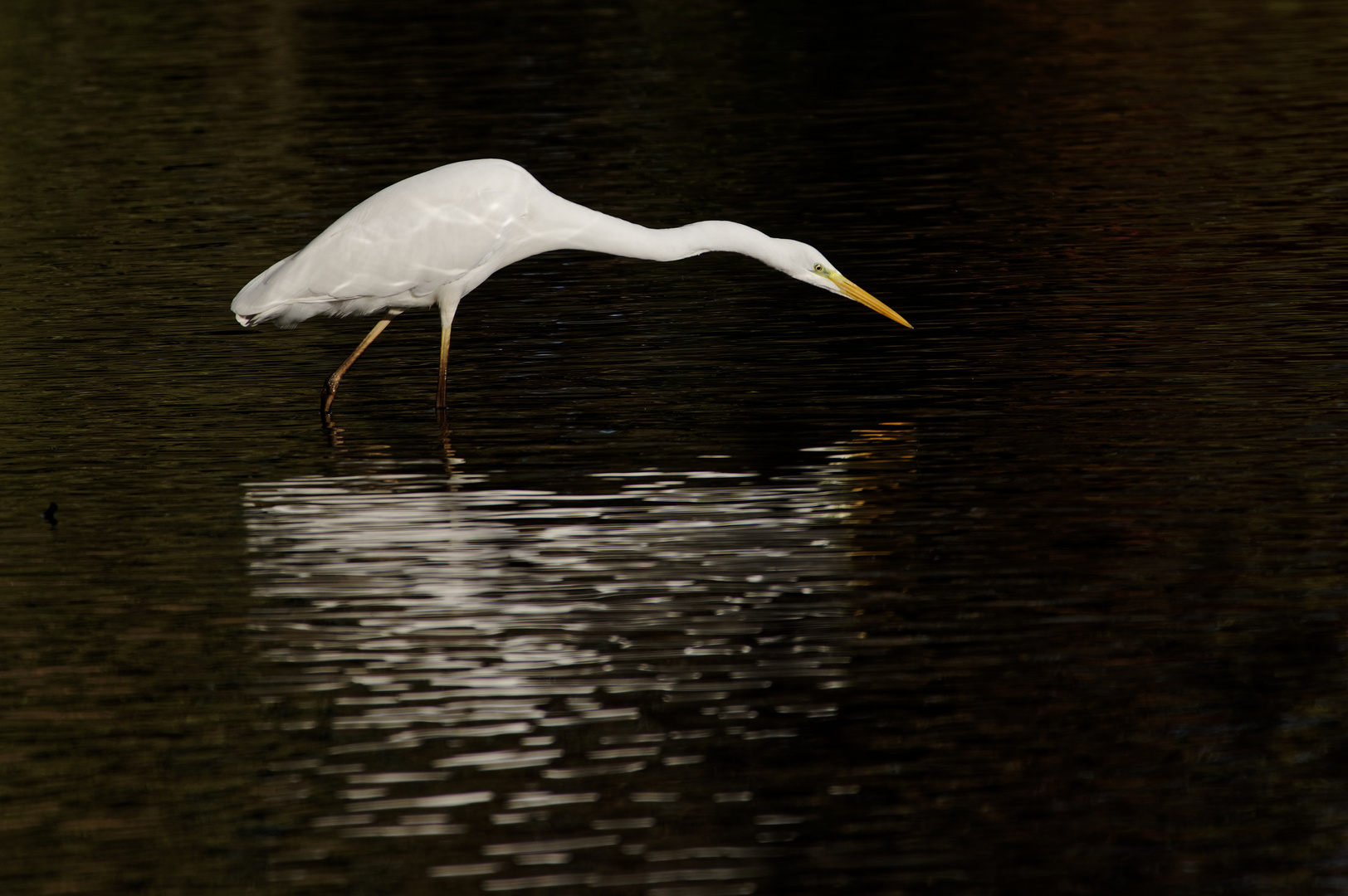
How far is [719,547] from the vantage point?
442 inches

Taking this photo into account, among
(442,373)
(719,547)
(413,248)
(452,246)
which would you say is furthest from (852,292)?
(719,547)

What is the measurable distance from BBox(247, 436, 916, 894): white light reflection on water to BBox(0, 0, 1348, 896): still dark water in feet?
0.11

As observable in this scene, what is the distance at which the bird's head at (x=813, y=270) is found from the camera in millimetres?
14406

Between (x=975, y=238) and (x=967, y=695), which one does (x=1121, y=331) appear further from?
(x=967, y=695)

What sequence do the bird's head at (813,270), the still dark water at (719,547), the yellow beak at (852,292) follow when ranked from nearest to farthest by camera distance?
the still dark water at (719,547) < the bird's head at (813,270) < the yellow beak at (852,292)

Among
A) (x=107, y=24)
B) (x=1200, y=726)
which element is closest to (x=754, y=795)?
(x=1200, y=726)

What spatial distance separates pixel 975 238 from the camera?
20.6 m

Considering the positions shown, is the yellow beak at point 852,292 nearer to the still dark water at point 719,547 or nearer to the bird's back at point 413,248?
the still dark water at point 719,547

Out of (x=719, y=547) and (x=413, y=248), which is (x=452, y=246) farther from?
(x=719, y=547)

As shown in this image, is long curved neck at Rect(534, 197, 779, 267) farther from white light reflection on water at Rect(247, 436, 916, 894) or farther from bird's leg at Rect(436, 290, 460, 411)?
white light reflection on water at Rect(247, 436, 916, 894)

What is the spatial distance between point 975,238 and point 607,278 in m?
3.79

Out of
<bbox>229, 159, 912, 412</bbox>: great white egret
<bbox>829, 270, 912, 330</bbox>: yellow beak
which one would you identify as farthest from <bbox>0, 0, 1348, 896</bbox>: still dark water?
<bbox>229, 159, 912, 412</bbox>: great white egret

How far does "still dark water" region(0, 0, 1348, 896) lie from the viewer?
7.76 meters

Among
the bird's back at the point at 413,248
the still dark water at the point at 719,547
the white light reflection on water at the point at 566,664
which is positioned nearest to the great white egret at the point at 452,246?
the bird's back at the point at 413,248
